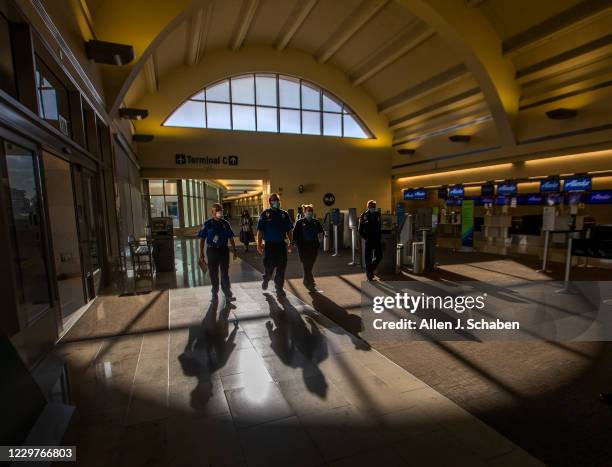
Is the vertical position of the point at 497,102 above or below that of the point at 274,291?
above

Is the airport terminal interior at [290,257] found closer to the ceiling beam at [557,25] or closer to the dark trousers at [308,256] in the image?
the ceiling beam at [557,25]

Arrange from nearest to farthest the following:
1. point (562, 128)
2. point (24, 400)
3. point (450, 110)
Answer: point (24, 400) < point (562, 128) < point (450, 110)

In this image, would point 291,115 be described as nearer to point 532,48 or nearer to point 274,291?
point 532,48

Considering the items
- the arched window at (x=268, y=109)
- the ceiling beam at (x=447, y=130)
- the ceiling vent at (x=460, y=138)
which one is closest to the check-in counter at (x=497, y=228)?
the ceiling vent at (x=460, y=138)

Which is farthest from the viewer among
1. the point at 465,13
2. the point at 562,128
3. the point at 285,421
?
the point at 562,128

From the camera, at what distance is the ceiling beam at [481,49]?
9.14 metres

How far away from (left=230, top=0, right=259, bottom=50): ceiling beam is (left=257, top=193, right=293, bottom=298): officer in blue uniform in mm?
9298

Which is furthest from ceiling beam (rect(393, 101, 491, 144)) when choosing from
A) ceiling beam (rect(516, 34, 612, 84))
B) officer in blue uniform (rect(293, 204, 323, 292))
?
officer in blue uniform (rect(293, 204, 323, 292))

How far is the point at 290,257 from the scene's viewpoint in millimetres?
9445

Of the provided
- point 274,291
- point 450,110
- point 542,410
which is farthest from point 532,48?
point 542,410

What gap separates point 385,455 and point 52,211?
5.45 m

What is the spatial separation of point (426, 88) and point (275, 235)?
1187 centimetres

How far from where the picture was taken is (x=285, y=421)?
6.69 feet

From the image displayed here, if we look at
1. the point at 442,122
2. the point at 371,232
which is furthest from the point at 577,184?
the point at 371,232
